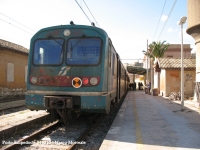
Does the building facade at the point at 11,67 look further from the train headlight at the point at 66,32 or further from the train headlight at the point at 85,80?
the train headlight at the point at 85,80

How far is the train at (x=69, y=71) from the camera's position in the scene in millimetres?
5750

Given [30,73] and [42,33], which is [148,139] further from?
[42,33]

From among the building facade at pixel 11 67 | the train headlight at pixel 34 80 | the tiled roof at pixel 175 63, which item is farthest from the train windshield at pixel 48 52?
the tiled roof at pixel 175 63

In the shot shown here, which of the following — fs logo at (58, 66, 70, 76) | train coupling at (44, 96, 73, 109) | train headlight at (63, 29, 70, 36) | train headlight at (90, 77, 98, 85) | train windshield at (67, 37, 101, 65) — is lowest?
train coupling at (44, 96, 73, 109)

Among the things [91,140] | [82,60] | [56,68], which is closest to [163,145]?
[91,140]

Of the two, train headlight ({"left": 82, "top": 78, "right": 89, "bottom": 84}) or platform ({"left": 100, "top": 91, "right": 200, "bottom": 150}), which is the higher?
train headlight ({"left": 82, "top": 78, "right": 89, "bottom": 84})

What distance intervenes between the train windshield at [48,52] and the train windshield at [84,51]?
270mm

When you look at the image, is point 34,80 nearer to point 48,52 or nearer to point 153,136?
point 48,52

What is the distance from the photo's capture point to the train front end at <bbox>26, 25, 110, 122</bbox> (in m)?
5.75

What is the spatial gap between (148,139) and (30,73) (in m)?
3.67

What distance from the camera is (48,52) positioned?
6246mm

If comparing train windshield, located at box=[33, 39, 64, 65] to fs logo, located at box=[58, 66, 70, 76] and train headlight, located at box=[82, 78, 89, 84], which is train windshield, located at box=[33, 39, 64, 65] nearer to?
fs logo, located at box=[58, 66, 70, 76]

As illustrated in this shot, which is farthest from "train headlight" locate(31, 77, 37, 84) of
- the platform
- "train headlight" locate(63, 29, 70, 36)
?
the platform

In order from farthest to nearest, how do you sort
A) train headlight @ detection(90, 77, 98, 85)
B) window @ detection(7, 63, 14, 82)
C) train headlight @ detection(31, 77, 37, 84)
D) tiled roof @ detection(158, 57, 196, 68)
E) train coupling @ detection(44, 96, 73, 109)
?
tiled roof @ detection(158, 57, 196, 68)
window @ detection(7, 63, 14, 82)
train headlight @ detection(31, 77, 37, 84)
train headlight @ detection(90, 77, 98, 85)
train coupling @ detection(44, 96, 73, 109)
